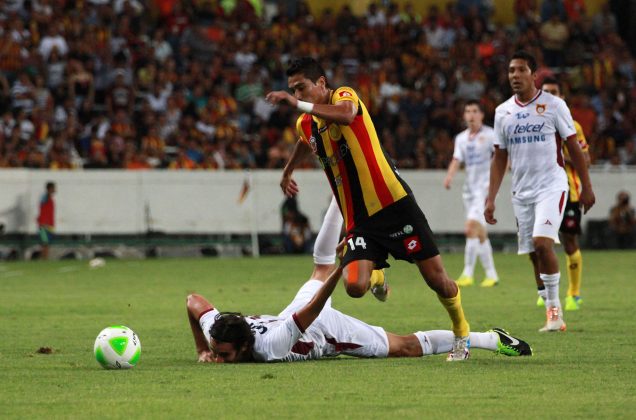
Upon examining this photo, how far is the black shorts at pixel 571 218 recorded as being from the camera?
47.3 feet

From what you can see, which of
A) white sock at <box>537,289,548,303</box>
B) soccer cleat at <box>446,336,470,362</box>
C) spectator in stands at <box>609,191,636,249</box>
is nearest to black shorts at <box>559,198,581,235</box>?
white sock at <box>537,289,548,303</box>

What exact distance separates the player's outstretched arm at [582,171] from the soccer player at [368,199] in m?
2.64

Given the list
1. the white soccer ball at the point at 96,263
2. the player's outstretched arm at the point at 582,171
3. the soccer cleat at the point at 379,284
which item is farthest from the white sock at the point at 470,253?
the soccer cleat at the point at 379,284

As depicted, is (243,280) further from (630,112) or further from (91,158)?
(630,112)

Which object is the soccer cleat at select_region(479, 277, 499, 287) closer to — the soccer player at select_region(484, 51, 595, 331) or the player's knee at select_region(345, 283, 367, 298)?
the soccer player at select_region(484, 51, 595, 331)

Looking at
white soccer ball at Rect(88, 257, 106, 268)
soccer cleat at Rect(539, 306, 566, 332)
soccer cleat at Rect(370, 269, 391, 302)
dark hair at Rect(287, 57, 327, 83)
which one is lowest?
white soccer ball at Rect(88, 257, 106, 268)

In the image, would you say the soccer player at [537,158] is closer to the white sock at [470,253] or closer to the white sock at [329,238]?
the white sock at [329,238]

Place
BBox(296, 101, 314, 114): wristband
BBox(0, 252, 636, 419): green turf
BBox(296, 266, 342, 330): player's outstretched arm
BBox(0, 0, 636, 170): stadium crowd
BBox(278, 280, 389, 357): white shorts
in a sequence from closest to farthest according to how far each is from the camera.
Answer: BBox(0, 252, 636, 419): green turf < BBox(296, 101, 314, 114): wristband < BBox(296, 266, 342, 330): player's outstretched arm < BBox(278, 280, 389, 357): white shorts < BBox(0, 0, 636, 170): stadium crowd

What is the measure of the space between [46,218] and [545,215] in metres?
16.8

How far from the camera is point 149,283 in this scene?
2002cm

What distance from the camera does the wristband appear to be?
872cm

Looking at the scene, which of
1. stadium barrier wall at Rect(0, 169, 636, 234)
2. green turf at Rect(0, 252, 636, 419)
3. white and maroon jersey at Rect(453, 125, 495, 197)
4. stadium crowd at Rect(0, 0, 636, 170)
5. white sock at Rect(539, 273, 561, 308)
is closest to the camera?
green turf at Rect(0, 252, 636, 419)

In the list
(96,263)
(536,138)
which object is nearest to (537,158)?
(536,138)

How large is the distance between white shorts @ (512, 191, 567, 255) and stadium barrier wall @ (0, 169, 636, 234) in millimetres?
15824
